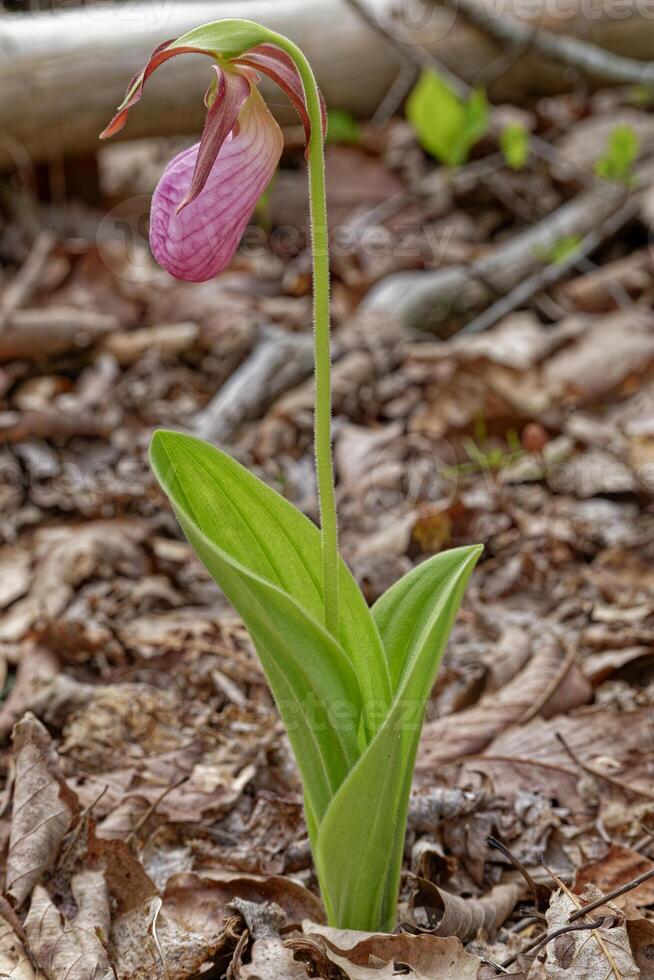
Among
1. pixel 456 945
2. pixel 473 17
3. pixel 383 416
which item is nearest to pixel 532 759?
pixel 456 945

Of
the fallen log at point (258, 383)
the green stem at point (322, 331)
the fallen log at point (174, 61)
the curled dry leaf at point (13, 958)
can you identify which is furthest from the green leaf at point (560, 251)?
the curled dry leaf at point (13, 958)

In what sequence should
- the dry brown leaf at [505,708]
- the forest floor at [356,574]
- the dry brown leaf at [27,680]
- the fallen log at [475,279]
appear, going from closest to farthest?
the forest floor at [356,574] < the dry brown leaf at [505,708] < the dry brown leaf at [27,680] < the fallen log at [475,279]

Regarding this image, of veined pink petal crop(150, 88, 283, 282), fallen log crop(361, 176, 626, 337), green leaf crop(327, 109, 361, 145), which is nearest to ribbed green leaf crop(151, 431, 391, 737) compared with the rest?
veined pink petal crop(150, 88, 283, 282)

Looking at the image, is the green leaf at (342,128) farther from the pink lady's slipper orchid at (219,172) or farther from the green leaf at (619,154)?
the pink lady's slipper orchid at (219,172)

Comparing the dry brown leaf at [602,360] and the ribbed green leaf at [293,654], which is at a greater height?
the ribbed green leaf at [293,654]

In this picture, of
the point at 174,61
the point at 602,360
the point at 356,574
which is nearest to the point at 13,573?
the point at 356,574

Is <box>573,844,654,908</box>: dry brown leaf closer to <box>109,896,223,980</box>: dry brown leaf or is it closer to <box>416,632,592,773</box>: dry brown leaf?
<box>416,632,592,773</box>: dry brown leaf

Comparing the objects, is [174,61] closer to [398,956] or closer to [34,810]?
[34,810]
